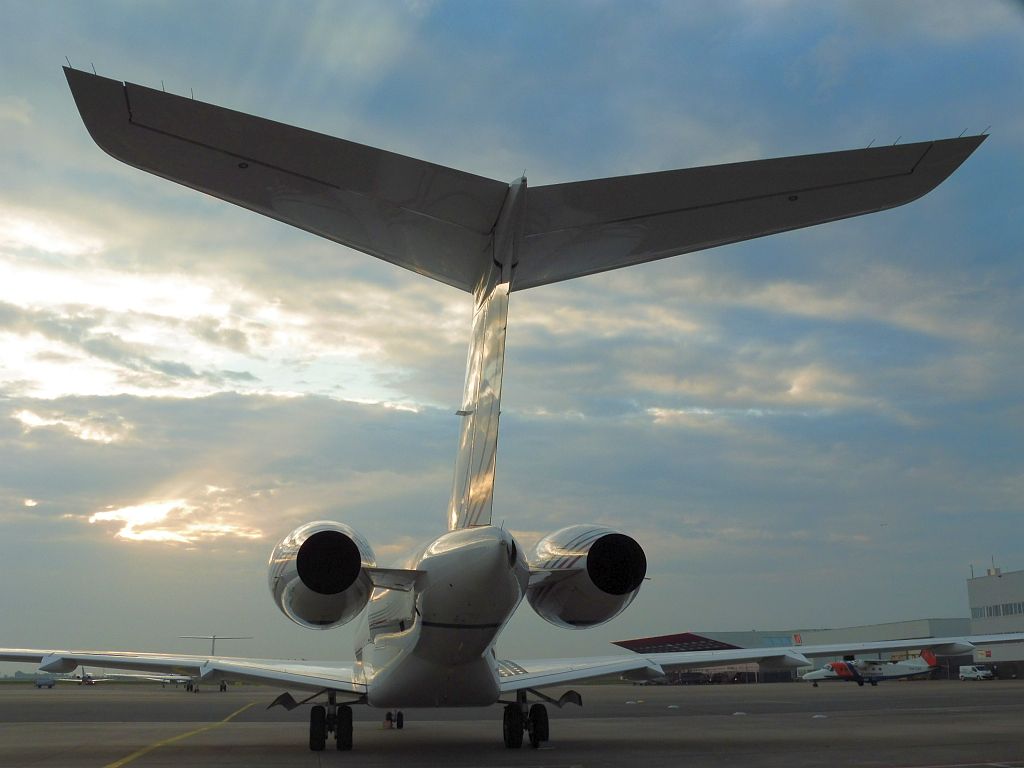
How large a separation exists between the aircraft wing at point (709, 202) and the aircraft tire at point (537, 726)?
6630mm

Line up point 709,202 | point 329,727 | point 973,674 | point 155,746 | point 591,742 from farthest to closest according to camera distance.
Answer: point 973,674 < point 155,746 < point 591,742 < point 329,727 < point 709,202

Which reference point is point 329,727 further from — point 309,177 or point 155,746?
point 309,177

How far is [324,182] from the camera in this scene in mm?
8867

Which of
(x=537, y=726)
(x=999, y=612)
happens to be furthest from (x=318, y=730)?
(x=999, y=612)

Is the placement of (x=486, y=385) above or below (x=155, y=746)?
above

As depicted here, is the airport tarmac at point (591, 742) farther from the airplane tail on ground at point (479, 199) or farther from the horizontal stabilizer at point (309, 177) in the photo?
the horizontal stabilizer at point (309, 177)

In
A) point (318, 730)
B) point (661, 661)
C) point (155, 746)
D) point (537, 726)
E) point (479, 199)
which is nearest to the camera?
point (479, 199)

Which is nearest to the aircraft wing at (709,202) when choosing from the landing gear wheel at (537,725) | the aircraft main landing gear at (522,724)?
the aircraft main landing gear at (522,724)

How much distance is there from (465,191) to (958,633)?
77.1 meters

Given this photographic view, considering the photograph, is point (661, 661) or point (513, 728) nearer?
point (513, 728)

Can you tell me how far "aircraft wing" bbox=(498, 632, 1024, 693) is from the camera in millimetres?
14320

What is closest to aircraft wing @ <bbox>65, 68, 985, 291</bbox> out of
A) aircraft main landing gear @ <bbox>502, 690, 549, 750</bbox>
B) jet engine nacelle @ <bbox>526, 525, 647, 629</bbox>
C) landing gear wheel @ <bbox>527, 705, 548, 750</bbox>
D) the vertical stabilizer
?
the vertical stabilizer

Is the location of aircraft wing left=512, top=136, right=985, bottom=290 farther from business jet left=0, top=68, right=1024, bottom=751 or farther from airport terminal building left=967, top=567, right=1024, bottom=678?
airport terminal building left=967, top=567, right=1024, bottom=678

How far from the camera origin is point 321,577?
9656 mm
